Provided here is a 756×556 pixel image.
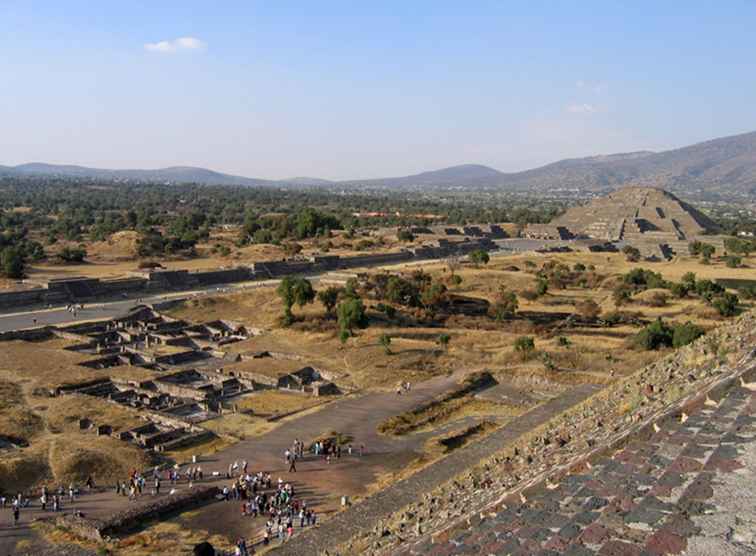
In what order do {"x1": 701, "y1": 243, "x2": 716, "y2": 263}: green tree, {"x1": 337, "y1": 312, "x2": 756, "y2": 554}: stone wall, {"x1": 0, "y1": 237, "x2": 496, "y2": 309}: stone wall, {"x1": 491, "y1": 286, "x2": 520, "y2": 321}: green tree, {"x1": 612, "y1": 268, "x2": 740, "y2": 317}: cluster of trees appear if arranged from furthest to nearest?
1. {"x1": 701, "y1": 243, "x2": 716, "y2": 263}: green tree
2. {"x1": 0, "y1": 237, "x2": 496, "y2": 309}: stone wall
3. {"x1": 491, "y1": 286, "x2": 520, "y2": 321}: green tree
4. {"x1": 612, "y1": 268, "x2": 740, "y2": 317}: cluster of trees
5. {"x1": 337, "y1": 312, "x2": 756, "y2": 554}: stone wall

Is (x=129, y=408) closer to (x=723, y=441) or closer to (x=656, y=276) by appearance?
(x=723, y=441)

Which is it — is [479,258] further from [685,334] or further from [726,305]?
[685,334]

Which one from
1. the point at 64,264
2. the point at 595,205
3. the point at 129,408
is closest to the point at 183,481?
the point at 129,408

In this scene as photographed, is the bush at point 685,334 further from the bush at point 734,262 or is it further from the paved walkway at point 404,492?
the bush at point 734,262

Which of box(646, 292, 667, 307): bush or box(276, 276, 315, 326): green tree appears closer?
box(276, 276, 315, 326): green tree

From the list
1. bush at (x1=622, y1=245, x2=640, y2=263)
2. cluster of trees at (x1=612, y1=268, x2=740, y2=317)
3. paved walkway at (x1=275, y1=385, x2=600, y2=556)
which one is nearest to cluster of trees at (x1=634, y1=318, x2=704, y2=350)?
cluster of trees at (x1=612, y1=268, x2=740, y2=317)

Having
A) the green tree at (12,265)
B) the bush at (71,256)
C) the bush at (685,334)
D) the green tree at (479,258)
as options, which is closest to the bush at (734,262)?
the green tree at (479,258)

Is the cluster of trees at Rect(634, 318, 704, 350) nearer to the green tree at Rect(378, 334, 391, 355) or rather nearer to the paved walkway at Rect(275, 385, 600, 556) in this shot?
the paved walkway at Rect(275, 385, 600, 556)
